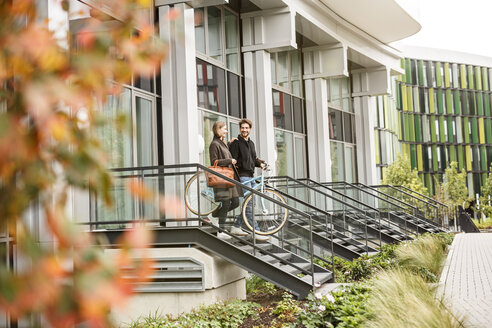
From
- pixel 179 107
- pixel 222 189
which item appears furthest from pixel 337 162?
pixel 222 189

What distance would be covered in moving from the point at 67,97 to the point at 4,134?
154mm

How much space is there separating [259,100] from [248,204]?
8.52 m

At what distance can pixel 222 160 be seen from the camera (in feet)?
37.8

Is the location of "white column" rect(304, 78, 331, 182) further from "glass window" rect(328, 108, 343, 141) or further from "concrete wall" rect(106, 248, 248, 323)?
"concrete wall" rect(106, 248, 248, 323)

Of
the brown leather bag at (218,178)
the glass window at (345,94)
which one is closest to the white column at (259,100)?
the brown leather bag at (218,178)

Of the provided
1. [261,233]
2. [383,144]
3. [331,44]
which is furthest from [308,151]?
[383,144]

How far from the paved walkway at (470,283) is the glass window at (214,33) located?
8.37 metres

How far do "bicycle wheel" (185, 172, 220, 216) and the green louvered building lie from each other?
4831cm

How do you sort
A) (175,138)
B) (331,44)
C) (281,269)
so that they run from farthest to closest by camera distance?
(331,44) < (175,138) < (281,269)

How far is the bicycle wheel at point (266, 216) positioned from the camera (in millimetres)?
11422

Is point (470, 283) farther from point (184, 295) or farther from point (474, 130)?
point (474, 130)

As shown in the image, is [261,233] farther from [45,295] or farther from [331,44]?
[331,44]

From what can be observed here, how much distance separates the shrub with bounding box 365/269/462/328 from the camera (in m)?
7.08

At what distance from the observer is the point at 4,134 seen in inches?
50.5
